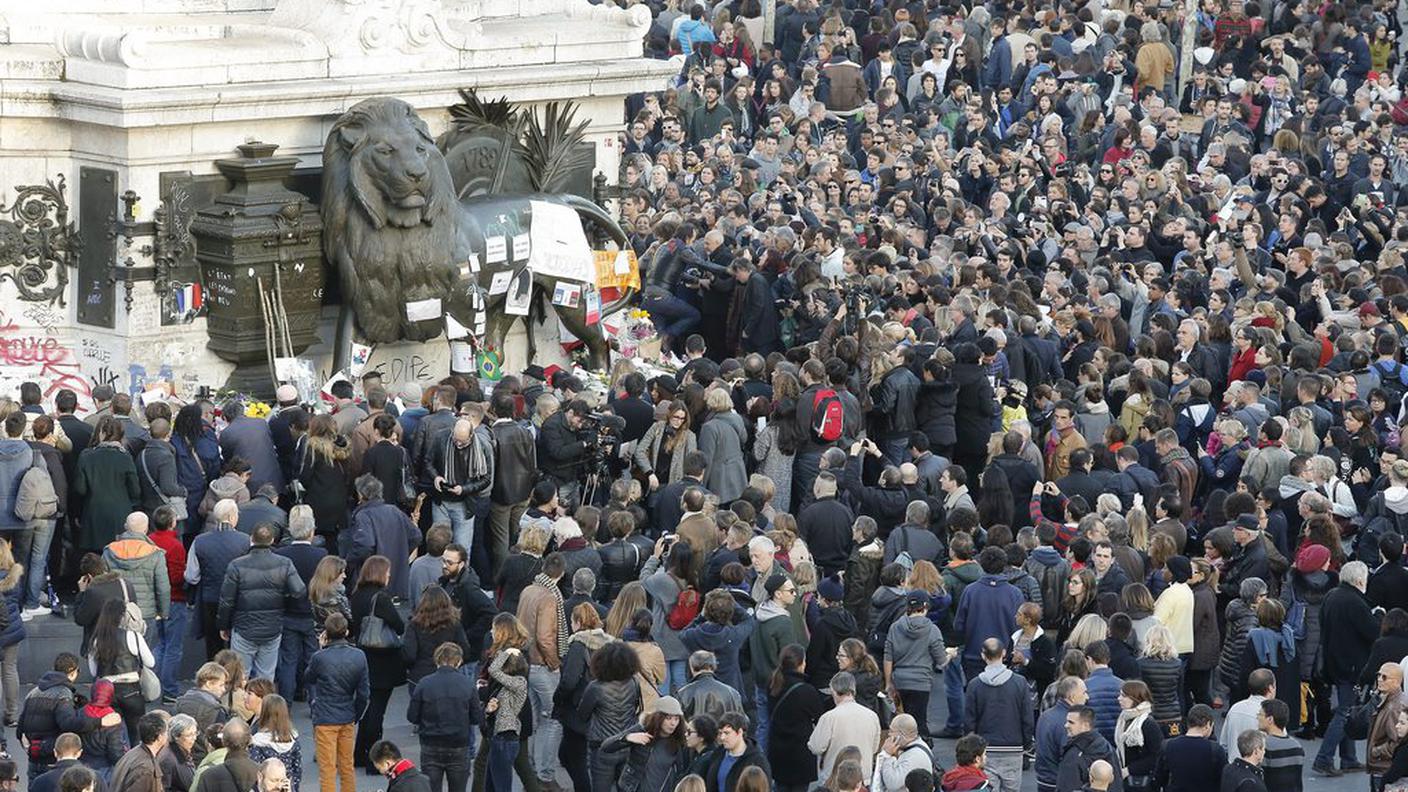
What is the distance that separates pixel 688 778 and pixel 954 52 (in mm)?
20684

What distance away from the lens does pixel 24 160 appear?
2047 cm

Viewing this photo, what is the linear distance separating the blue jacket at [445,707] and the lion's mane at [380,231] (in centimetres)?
623

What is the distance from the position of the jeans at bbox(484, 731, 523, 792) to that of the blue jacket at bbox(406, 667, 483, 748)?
47 centimetres

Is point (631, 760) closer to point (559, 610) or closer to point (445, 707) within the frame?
point (445, 707)

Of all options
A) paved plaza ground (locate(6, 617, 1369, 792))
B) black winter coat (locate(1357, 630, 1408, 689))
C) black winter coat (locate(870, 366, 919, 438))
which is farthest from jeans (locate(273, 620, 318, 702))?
black winter coat (locate(1357, 630, 1408, 689))

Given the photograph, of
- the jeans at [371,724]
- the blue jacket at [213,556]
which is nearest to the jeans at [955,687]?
the jeans at [371,724]

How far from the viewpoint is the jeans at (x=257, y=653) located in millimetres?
16641

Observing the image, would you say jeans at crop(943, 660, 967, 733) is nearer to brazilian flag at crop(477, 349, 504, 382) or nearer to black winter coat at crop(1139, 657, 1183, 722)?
black winter coat at crop(1139, 657, 1183, 722)

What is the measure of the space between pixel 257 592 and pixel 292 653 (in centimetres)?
68

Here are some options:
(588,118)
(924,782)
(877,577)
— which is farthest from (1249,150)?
(924,782)

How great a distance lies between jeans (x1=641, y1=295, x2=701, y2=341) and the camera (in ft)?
78.8

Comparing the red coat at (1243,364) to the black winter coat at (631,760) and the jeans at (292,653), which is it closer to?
the jeans at (292,653)

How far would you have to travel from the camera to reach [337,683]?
1541cm

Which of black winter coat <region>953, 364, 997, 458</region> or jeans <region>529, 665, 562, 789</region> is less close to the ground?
black winter coat <region>953, 364, 997, 458</region>
